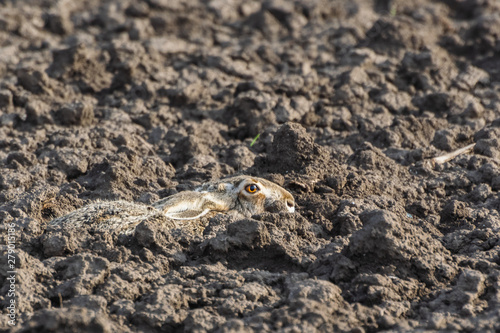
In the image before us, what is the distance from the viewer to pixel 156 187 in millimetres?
7285

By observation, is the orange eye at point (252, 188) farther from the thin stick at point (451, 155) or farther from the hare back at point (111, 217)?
the thin stick at point (451, 155)

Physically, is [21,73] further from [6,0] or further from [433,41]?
[433,41]

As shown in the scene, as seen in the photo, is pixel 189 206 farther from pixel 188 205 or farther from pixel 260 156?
pixel 260 156

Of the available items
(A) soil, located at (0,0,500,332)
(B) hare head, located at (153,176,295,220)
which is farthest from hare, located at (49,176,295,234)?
(A) soil, located at (0,0,500,332)

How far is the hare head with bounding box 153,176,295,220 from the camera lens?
6402 millimetres

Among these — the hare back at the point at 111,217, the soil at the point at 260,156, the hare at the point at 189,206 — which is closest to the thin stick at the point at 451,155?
the soil at the point at 260,156

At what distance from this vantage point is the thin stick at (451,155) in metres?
7.47

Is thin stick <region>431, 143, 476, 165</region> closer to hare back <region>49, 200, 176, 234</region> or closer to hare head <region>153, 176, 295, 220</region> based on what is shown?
hare head <region>153, 176, 295, 220</region>

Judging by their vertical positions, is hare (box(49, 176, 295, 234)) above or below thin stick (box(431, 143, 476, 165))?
below

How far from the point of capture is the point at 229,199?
22.4 ft

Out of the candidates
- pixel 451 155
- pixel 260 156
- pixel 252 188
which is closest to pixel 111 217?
pixel 252 188

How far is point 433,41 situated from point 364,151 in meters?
4.03

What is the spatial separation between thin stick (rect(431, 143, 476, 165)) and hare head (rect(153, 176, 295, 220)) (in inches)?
74.3

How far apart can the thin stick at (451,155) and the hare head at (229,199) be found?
6.19 feet
